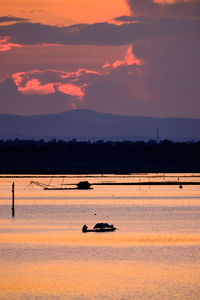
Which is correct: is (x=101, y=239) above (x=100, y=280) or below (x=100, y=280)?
above

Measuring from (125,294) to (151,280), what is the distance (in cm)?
693

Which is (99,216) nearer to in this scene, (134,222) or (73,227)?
(134,222)

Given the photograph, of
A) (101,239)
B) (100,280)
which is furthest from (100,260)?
(101,239)

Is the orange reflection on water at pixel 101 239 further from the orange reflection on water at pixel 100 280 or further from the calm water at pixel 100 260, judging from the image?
the orange reflection on water at pixel 100 280

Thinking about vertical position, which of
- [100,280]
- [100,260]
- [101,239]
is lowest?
[100,280]

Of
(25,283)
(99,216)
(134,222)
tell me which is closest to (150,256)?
(25,283)

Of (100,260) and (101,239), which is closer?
(100,260)

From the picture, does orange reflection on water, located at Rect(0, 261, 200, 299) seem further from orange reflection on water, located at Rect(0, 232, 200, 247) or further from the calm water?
orange reflection on water, located at Rect(0, 232, 200, 247)

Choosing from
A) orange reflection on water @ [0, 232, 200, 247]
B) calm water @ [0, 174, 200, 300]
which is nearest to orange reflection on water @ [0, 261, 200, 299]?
calm water @ [0, 174, 200, 300]

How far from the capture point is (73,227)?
12081cm

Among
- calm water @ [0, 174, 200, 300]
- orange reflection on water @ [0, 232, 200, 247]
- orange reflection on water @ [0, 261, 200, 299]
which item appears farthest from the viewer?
orange reflection on water @ [0, 232, 200, 247]

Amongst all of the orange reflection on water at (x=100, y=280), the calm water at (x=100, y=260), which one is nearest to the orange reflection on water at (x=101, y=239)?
the calm water at (x=100, y=260)

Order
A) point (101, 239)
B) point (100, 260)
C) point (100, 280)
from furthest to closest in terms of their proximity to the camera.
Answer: point (101, 239) → point (100, 260) → point (100, 280)

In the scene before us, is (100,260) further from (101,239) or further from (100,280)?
(101,239)
